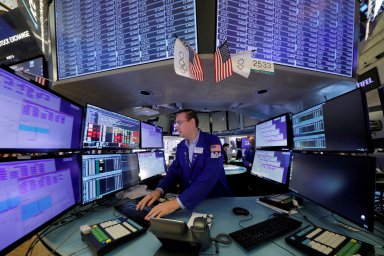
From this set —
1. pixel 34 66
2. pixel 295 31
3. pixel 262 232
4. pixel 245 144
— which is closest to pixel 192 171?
pixel 262 232

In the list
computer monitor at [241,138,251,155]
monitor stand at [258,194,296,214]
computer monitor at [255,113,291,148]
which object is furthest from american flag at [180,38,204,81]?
computer monitor at [241,138,251,155]

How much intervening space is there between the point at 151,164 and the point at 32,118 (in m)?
1.27

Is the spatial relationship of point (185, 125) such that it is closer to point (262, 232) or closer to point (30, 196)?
point (262, 232)

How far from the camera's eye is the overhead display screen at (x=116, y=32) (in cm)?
130

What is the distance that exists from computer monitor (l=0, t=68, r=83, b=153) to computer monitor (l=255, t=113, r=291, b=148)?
1567 mm

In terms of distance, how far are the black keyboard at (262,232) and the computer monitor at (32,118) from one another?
40.0 inches

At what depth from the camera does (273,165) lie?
1.57 meters

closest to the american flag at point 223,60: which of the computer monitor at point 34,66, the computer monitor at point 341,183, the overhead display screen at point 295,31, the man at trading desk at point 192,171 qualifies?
the overhead display screen at point 295,31

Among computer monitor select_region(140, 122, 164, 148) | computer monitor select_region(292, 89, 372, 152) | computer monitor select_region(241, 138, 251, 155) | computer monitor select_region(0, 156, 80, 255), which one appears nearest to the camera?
computer monitor select_region(0, 156, 80, 255)

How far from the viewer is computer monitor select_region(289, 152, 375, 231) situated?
759 mm

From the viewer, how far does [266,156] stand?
1.72 metres

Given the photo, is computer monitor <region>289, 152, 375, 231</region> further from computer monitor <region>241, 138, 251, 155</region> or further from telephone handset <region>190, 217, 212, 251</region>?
computer monitor <region>241, 138, 251, 155</region>

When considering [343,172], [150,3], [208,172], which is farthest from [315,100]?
[150,3]

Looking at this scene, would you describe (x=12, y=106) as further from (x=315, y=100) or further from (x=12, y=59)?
(x=315, y=100)
